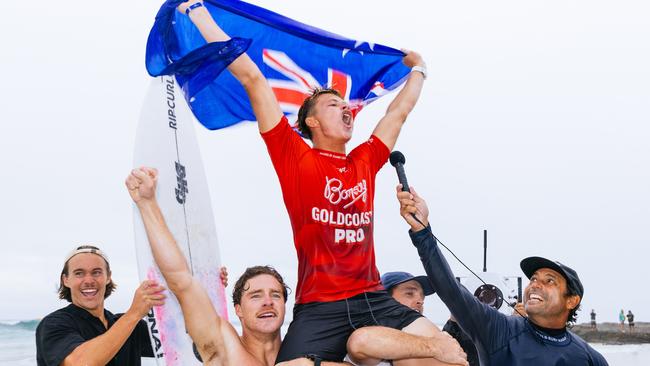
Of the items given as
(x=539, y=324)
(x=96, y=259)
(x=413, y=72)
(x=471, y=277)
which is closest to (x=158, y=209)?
(x=96, y=259)

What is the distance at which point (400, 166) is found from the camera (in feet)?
10.9

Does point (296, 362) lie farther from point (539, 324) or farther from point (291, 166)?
point (539, 324)

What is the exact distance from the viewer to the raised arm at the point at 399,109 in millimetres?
3789

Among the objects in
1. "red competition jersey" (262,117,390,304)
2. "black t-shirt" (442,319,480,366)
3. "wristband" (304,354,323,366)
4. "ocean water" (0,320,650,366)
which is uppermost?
"red competition jersey" (262,117,390,304)

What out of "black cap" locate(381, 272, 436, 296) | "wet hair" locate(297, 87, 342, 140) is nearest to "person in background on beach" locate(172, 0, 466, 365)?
"wet hair" locate(297, 87, 342, 140)

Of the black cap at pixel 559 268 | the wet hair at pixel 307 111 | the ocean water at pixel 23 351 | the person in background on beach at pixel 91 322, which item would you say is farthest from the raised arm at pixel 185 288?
the ocean water at pixel 23 351

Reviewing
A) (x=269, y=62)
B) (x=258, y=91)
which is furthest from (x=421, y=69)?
(x=258, y=91)

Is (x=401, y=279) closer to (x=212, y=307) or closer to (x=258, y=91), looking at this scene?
(x=212, y=307)

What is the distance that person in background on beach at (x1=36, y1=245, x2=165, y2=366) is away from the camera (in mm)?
3555

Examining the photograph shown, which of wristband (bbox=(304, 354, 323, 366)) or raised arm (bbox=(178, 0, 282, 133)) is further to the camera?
raised arm (bbox=(178, 0, 282, 133))

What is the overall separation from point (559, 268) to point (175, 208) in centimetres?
214

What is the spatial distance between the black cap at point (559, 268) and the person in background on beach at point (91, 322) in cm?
201

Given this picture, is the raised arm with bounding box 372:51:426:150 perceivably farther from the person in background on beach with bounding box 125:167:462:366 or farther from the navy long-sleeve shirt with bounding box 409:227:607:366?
the person in background on beach with bounding box 125:167:462:366

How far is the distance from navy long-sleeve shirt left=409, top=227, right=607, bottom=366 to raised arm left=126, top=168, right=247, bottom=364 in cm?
106
